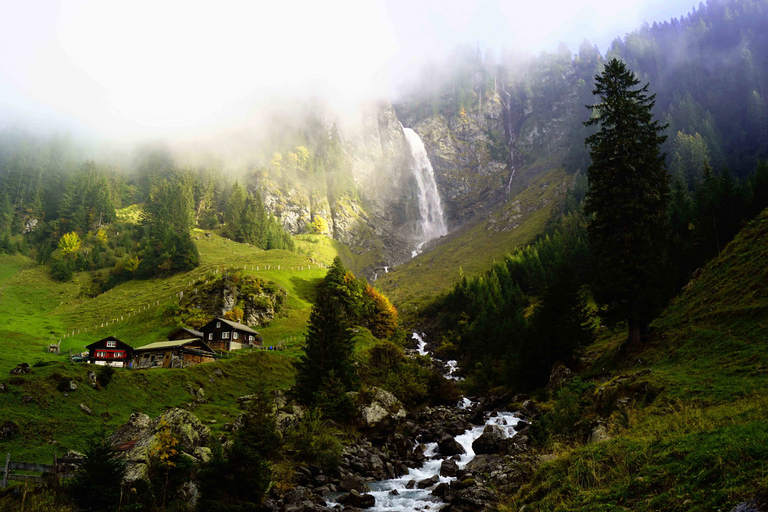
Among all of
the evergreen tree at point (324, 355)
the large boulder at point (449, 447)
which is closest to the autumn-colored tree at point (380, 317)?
the evergreen tree at point (324, 355)

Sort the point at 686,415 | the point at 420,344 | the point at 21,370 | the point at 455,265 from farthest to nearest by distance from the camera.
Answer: the point at 455,265 < the point at 420,344 < the point at 21,370 < the point at 686,415

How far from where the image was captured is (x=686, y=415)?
612 inches

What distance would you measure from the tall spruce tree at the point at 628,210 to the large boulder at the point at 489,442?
1452 cm

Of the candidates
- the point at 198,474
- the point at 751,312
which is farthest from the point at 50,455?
the point at 751,312

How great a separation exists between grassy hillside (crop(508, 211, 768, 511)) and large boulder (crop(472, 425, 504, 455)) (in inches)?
391

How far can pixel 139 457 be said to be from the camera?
24.8 m

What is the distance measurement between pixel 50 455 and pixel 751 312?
47945 mm

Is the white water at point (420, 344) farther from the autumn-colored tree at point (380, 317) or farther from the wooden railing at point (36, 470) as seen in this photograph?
the wooden railing at point (36, 470)

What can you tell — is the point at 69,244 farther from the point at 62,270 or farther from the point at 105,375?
the point at 105,375

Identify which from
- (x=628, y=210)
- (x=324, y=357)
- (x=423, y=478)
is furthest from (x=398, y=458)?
(x=628, y=210)

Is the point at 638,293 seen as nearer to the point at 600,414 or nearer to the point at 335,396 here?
the point at 600,414

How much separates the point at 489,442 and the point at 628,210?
2328cm

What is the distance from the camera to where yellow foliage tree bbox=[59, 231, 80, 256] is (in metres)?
141

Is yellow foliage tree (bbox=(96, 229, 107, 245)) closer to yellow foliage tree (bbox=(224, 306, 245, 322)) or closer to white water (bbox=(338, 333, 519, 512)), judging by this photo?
yellow foliage tree (bbox=(224, 306, 245, 322))
